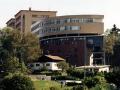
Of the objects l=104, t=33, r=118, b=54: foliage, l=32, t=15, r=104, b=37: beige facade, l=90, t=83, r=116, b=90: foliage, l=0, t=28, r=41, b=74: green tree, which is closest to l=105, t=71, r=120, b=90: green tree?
l=90, t=83, r=116, b=90: foliage

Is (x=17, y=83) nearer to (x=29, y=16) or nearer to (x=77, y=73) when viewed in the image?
(x=77, y=73)

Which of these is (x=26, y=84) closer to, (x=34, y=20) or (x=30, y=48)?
(x=30, y=48)

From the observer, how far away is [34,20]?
16825 cm

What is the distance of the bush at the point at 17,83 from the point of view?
76.4m

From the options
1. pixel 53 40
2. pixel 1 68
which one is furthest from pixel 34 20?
pixel 1 68

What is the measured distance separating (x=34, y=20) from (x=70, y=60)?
1606 inches

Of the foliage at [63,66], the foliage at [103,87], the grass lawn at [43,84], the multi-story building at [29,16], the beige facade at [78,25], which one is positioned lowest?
the foliage at [103,87]

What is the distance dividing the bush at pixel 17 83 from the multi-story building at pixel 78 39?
51.4 m

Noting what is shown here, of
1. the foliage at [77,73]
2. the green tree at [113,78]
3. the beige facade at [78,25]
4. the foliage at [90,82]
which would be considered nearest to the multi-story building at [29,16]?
the beige facade at [78,25]

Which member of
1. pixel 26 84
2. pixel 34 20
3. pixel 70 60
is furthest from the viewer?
pixel 34 20

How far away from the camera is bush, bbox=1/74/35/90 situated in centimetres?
7644

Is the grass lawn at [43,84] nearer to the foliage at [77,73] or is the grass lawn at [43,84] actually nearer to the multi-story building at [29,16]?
the foliage at [77,73]

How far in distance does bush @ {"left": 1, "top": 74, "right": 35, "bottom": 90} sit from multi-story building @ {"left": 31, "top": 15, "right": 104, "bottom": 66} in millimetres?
51399

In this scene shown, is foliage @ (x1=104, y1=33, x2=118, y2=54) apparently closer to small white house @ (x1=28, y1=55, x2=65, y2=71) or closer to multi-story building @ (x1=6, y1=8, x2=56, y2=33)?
small white house @ (x1=28, y1=55, x2=65, y2=71)
